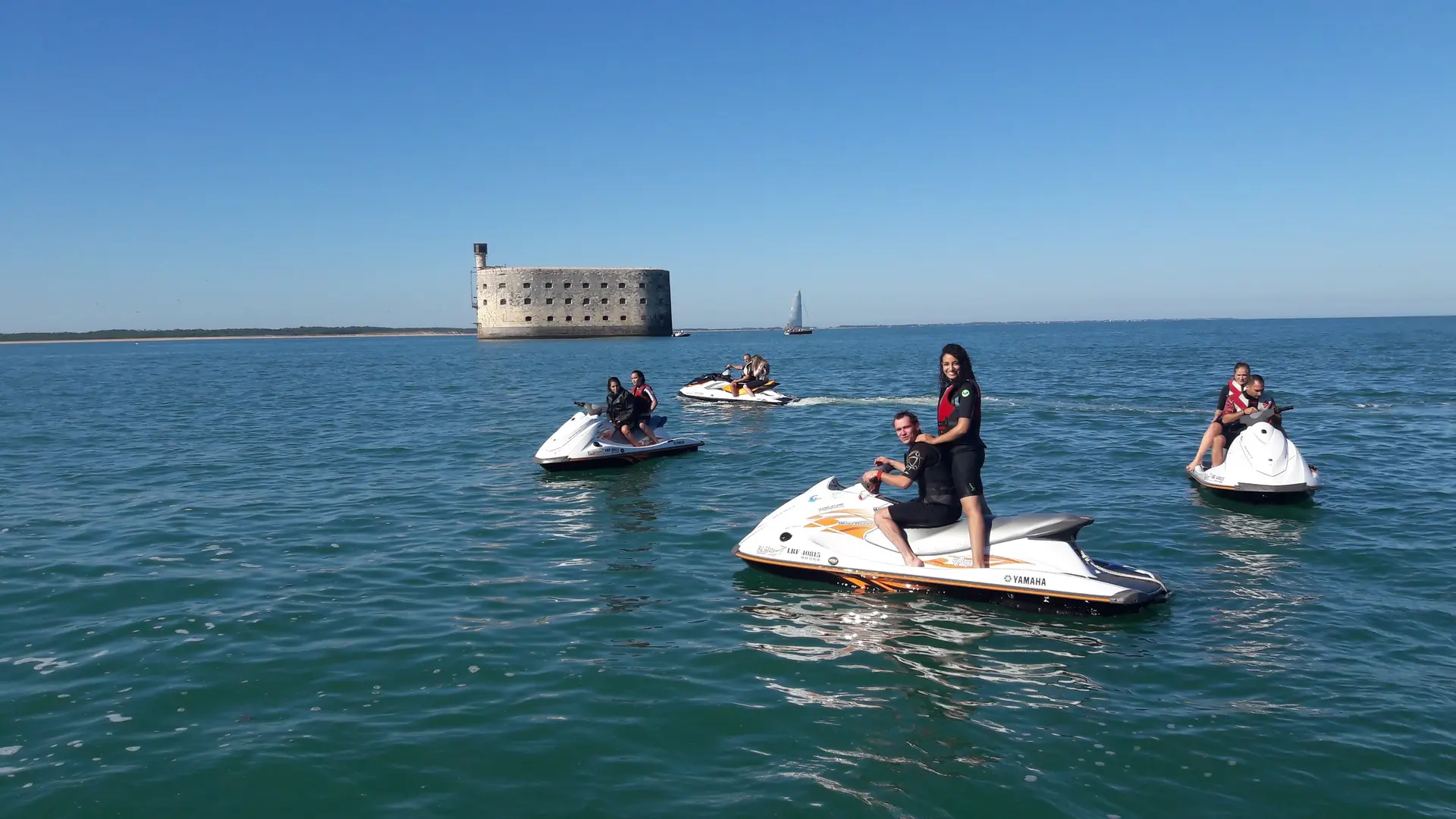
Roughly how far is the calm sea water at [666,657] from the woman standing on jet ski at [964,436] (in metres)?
0.93

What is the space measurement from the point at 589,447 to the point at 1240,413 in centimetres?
1073

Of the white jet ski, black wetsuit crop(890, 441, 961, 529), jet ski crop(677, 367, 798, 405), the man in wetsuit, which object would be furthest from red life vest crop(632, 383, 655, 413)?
jet ski crop(677, 367, 798, 405)

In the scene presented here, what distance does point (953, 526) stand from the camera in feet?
30.1

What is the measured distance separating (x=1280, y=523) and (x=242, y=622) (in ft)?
40.9

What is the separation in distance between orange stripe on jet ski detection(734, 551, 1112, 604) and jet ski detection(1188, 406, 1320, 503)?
250 inches

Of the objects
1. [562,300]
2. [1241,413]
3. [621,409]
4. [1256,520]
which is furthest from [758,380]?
[562,300]

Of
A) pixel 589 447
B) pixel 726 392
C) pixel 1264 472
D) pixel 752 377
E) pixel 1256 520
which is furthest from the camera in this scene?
pixel 726 392

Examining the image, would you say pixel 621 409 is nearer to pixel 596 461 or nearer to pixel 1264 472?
pixel 596 461

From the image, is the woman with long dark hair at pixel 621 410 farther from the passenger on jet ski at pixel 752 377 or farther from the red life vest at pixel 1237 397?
the passenger on jet ski at pixel 752 377

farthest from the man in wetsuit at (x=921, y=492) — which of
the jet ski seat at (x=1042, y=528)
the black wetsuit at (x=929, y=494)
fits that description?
the jet ski seat at (x=1042, y=528)

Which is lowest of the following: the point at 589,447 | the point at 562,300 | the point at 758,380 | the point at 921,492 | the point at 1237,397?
the point at 589,447

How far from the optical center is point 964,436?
863cm

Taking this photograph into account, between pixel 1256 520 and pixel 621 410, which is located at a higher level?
pixel 621 410

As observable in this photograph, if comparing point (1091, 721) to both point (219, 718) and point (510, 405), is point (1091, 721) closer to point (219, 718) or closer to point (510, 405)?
point (219, 718)
